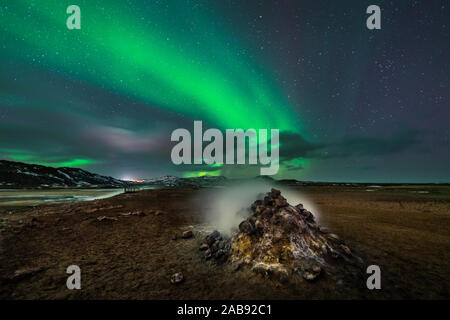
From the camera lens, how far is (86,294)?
591 cm

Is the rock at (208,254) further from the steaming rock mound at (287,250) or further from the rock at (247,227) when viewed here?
the rock at (247,227)

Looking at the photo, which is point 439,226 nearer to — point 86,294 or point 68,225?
point 86,294

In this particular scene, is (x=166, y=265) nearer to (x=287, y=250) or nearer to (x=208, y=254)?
(x=208, y=254)

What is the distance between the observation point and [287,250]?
756 centimetres

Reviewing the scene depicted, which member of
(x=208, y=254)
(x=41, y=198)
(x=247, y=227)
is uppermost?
(x=247, y=227)

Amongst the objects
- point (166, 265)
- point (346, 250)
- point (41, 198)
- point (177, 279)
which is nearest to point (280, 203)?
point (346, 250)

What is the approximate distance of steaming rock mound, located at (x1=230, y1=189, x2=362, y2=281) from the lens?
6883 millimetres

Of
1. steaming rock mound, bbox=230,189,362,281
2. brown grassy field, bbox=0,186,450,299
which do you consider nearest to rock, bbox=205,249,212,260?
brown grassy field, bbox=0,186,450,299

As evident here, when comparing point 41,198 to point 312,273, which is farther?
point 41,198

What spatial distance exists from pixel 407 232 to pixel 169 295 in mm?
16768

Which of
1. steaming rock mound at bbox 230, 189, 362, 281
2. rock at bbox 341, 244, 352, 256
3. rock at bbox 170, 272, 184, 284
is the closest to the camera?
rock at bbox 170, 272, 184, 284

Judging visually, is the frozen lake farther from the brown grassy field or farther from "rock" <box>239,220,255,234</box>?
"rock" <box>239,220,255,234</box>

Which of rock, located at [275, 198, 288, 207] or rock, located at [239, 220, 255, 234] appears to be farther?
rock, located at [275, 198, 288, 207]

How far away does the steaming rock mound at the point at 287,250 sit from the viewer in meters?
6.88
